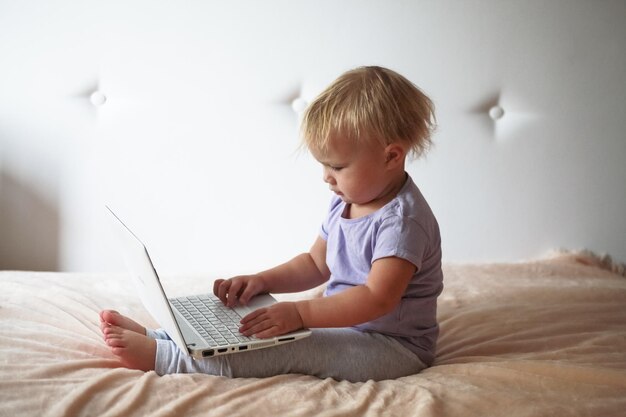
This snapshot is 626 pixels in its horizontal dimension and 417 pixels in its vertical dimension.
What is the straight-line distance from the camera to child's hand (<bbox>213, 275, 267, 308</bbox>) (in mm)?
1398

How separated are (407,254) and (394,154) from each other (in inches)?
6.8

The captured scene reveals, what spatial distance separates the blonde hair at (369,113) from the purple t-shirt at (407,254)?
103 mm

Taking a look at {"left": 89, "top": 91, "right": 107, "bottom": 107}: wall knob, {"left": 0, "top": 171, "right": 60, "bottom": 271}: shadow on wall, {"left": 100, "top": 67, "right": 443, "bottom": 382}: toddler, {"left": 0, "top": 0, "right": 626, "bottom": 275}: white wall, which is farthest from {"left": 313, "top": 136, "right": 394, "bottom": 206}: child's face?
{"left": 0, "top": 171, "right": 60, "bottom": 271}: shadow on wall

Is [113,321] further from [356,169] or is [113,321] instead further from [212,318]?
[356,169]

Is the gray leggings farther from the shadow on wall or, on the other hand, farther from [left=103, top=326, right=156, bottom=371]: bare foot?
the shadow on wall

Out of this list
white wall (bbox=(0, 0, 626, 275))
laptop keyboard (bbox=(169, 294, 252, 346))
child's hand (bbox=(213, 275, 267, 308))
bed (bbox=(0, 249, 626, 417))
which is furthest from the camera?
white wall (bbox=(0, 0, 626, 275))

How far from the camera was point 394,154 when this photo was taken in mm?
1324

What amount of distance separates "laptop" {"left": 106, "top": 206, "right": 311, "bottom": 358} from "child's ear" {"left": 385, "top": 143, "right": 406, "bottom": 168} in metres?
0.31

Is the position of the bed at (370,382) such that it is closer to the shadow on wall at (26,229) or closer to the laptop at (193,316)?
the laptop at (193,316)

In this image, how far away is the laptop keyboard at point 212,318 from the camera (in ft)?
3.98

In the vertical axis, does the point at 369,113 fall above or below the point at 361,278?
above

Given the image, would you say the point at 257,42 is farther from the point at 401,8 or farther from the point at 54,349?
the point at 54,349

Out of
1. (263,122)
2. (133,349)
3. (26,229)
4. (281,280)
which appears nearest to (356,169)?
(281,280)

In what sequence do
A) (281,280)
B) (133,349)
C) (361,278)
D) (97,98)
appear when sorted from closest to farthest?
1. (133,349)
2. (361,278)
3. (281,280)
4. (97,98)
